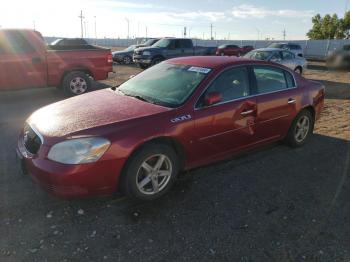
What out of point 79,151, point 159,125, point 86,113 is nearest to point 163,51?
point 86,113

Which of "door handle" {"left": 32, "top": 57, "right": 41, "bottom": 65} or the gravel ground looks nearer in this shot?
the gravel ground

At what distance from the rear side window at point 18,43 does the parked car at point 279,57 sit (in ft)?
28.5

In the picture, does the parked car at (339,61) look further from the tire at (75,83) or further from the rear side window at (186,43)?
the tire at (75,83)

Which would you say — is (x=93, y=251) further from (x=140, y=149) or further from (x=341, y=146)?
(x=341, y=146)

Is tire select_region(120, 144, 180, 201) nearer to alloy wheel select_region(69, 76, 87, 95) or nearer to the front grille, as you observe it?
the front grille

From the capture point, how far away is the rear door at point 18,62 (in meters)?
8.52

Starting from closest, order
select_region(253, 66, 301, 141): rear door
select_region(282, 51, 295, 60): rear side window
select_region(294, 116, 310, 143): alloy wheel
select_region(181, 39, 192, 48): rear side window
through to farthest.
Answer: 1. select_region(253, 66, 301, 141): rear door
2. select_region(294, 116, 310, 143): alloy wheel
3. select_region(282, 51, 295, 60): rear side window
4. select_region(181, 39, 192, 48): rear side window

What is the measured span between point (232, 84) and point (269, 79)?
846 mm

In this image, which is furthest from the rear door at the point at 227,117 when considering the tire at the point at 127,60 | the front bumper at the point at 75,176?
the tire at the point at 127,60

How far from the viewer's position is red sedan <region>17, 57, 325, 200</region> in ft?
11.0

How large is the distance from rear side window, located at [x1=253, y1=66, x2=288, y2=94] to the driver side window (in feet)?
0.82

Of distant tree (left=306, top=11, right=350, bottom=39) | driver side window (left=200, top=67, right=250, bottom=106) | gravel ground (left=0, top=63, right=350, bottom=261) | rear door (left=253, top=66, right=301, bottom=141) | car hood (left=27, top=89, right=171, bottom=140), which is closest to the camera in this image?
gravel ground (left=0, top=63, right=350, bottom=261)

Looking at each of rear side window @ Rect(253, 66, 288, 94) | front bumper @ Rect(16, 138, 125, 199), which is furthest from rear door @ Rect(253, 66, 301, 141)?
front bumper @ Rect(16, 138, 125, 199)

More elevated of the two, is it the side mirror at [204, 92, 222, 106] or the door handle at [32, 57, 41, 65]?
the door handle at [32, 57, 41, 65]
